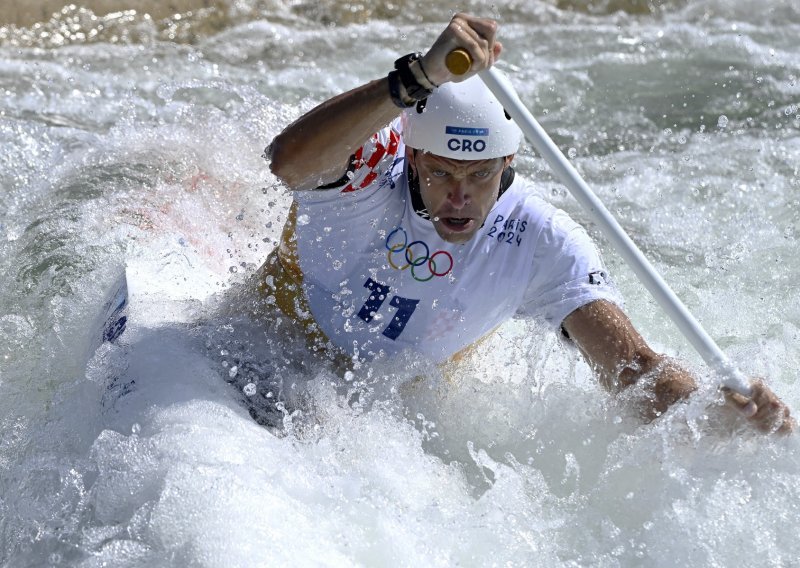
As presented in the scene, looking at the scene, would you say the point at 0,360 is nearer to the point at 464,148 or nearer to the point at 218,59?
the point at 464,148

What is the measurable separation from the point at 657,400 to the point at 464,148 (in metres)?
1.00

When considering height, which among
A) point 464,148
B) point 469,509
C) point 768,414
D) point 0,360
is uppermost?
point 464,148

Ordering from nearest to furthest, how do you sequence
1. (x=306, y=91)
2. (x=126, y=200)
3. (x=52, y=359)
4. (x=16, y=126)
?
1. (x=52, y=359)
2. (x=126, y=200)
3. (x=16, y=126)
4. (x=306, y=91)

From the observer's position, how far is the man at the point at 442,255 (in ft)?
11.1

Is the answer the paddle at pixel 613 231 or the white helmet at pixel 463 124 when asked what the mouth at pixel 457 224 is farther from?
the paddle at pixel 613 231

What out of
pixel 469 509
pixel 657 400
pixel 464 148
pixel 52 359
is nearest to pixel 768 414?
pixel 657 400

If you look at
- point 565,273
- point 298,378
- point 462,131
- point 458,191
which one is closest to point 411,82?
point 462,131

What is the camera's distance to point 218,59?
6.88 m

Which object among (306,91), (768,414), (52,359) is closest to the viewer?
(768,414)

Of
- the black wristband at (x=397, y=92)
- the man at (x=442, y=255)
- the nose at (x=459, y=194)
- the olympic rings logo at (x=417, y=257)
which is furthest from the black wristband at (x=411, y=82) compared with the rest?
the olympic rings logo at (x=417, y=257)

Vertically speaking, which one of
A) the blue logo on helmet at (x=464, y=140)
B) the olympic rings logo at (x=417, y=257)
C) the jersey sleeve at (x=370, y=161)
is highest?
the blue logo on helmet at (x=464, y=140)

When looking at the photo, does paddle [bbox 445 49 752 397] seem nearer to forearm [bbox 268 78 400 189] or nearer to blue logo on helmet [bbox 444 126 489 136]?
blue logo on helmet [bbox 444 126 489 136]

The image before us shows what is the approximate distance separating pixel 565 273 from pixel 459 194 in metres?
0.47

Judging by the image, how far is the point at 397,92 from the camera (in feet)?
10.1
